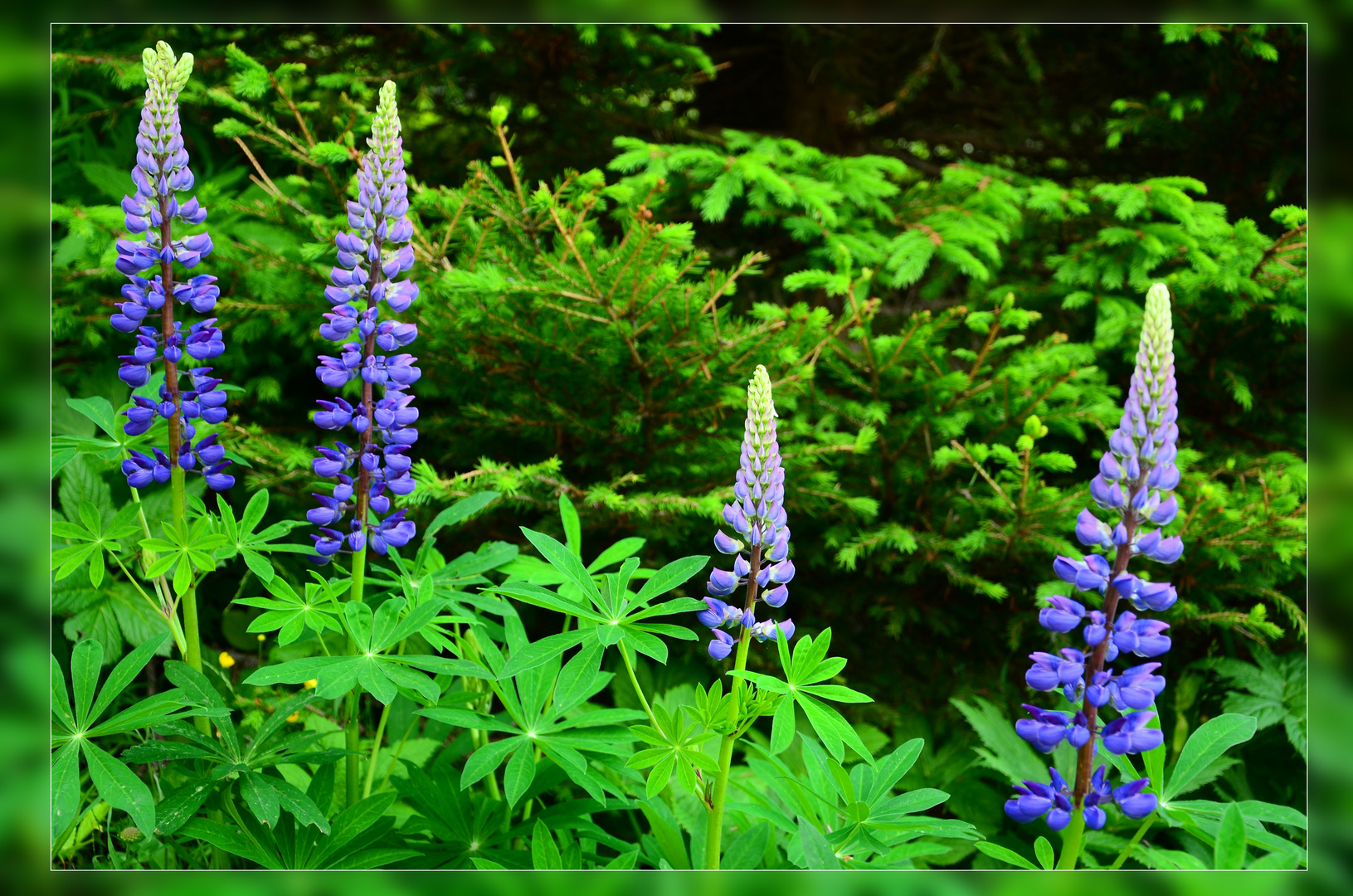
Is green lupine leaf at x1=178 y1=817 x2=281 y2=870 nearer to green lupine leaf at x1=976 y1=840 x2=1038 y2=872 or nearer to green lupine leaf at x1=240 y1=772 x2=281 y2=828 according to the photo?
green lupine leaf at x1=240 y1=772 x2=281 y2=828

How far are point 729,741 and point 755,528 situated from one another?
45 cm

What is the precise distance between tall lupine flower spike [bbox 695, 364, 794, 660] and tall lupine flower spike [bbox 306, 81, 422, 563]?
75 cm

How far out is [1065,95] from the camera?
4.62 meters

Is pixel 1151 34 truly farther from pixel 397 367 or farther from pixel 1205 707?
pixel 397 367

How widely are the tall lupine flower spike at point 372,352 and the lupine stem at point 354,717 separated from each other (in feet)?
0.15

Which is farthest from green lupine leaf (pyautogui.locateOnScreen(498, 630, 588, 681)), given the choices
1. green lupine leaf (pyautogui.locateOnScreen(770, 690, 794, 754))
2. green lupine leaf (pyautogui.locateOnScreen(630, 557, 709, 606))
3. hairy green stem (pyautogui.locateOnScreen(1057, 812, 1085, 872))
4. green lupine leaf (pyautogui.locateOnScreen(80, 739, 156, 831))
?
hairy green stem (pyautogui.locateOnScreen(1057, 812, 1085, 872))

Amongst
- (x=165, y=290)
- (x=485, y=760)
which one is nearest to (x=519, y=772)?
(x=485, y=760)

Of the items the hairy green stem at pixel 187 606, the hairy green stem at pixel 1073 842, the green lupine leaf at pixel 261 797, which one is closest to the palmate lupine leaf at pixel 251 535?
the hairy green stem at pixel 187 606

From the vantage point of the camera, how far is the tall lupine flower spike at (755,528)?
1.50 m

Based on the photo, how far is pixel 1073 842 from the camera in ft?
A: 4.77

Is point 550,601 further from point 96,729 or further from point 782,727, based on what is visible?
point 96,729

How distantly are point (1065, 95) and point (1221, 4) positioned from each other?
11.2ft

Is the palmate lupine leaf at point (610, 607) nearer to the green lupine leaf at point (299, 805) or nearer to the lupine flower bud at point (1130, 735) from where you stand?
the green lupine leaf at point (299, 805)

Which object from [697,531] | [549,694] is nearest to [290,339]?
[697,531]
